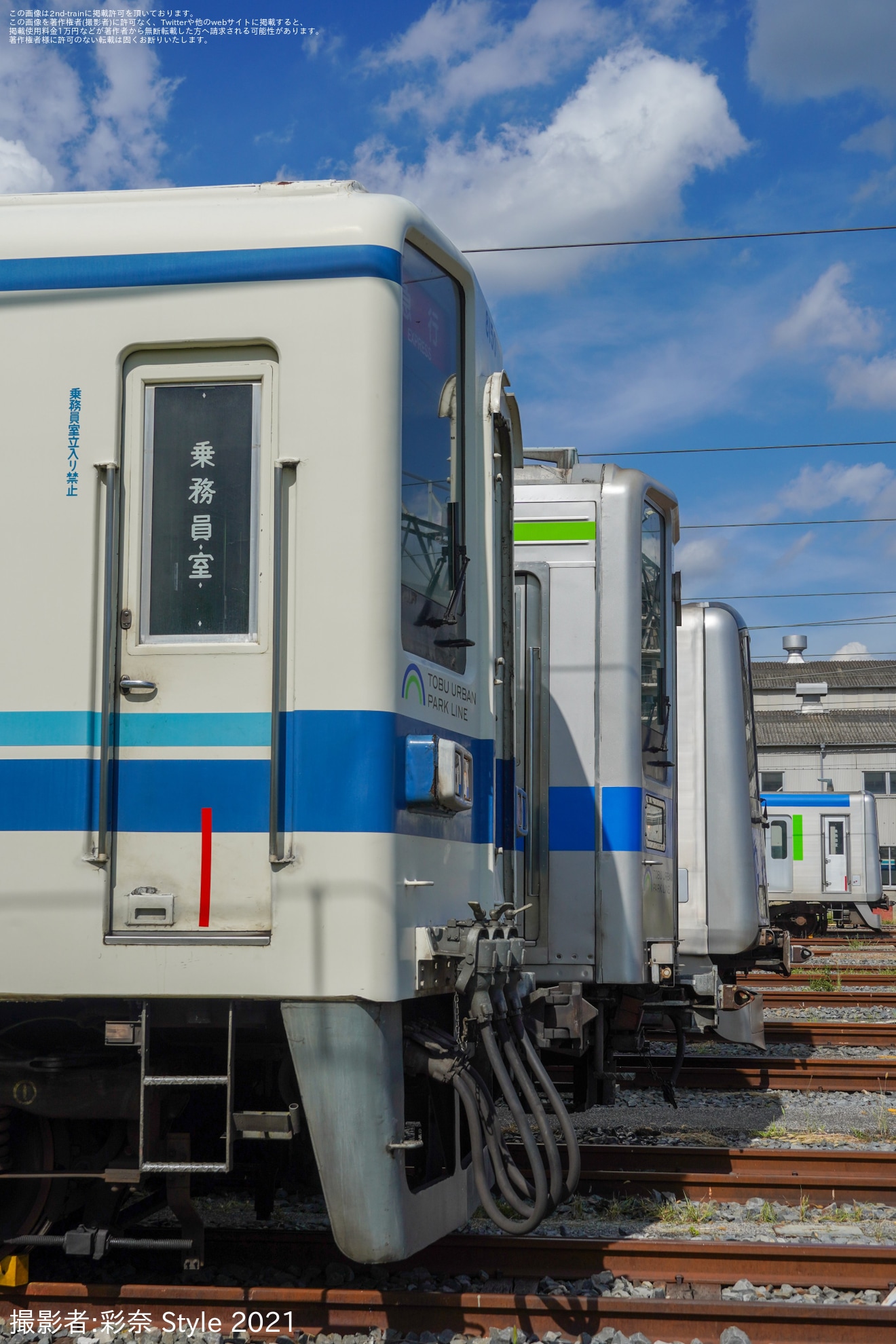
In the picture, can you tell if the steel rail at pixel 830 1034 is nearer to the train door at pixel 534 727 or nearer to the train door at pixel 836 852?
the train door at pixel 534 727

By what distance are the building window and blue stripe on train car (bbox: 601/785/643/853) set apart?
3322 centimetres

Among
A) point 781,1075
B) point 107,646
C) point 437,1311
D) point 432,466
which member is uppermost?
point 432,466

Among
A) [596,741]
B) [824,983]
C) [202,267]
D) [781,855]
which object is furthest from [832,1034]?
[781,855]

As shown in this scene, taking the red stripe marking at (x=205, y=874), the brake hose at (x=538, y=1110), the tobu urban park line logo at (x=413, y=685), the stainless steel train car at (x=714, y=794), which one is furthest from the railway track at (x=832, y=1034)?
the red stripe marking at (x=205, y=874)

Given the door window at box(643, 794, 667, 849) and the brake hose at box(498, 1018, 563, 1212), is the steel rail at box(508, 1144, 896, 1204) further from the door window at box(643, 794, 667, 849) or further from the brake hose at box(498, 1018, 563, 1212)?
the brake hose at box(498, 1018, 563, 1212)

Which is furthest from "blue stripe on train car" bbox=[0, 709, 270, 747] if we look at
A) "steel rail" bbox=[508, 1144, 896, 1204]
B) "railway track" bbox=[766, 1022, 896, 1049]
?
"railway track" bbox=[766, 1022, 896, 1049]

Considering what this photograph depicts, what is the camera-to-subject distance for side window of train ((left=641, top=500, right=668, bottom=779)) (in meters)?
6.93

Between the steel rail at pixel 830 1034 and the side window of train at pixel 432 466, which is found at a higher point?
the side window of train at pixel 432 466

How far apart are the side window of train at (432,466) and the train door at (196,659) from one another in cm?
47

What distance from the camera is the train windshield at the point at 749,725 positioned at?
9453mm

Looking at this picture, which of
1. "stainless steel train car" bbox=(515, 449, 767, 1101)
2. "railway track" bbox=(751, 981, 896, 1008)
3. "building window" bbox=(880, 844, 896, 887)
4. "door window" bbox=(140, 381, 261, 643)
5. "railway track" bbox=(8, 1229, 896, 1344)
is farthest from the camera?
"building window" bbox=(880, 844, 896, 887)

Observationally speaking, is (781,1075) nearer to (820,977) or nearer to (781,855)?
(820,977)

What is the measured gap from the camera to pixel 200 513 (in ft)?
12.9

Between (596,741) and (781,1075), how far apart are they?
4124mm
